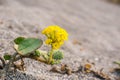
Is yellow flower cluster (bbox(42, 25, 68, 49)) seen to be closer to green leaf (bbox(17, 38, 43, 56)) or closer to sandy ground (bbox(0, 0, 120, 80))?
green leaf (bbox(17, 38, 43, 56))

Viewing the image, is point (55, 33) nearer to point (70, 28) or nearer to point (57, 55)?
point (57, 55)

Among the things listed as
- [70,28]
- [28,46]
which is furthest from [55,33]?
[70,28]

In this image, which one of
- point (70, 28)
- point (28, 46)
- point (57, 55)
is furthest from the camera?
point (70, 28)

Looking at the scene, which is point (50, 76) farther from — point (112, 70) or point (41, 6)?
point (41, 6)

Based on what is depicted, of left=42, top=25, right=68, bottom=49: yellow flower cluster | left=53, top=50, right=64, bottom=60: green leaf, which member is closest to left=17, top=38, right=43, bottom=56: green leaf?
left=42, top=25, right=68, bottom=49: yellow flower cluster

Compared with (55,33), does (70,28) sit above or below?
below

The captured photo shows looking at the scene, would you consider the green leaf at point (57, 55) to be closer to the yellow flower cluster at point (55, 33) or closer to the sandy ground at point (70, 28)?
the sandy ground at point (70, 28)

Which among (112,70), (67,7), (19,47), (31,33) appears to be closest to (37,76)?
(19,47)
